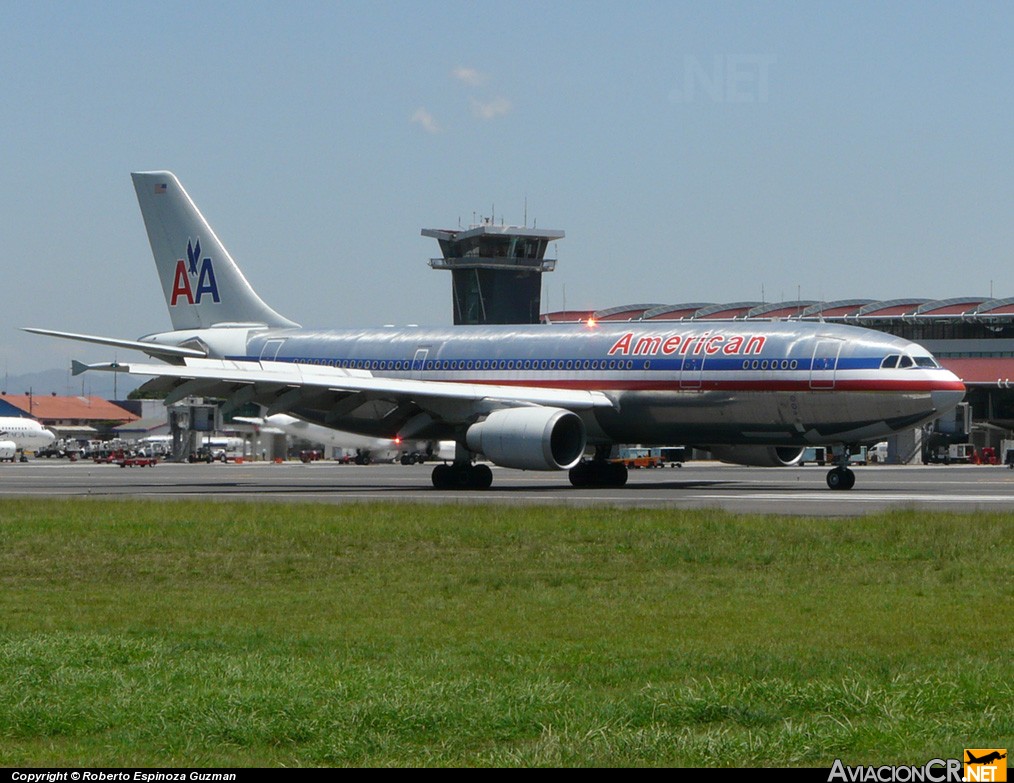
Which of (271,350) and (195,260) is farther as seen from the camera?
(195,260)

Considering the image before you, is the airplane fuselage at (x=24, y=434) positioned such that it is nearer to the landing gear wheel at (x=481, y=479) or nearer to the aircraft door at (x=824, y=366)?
the landing gear wheel at (x=481, y=479)

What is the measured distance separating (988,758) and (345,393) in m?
33.2

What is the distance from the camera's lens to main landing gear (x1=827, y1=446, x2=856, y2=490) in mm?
38469

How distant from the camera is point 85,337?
42.1 m

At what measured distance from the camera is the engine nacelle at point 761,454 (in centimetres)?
4112

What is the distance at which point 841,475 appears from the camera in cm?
3866

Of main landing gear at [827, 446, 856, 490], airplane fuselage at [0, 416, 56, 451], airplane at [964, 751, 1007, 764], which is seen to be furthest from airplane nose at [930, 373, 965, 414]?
airplane fuselage at [0, 416, 56, 451]

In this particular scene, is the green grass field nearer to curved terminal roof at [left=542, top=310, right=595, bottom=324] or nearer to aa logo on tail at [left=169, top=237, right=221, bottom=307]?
aa logo on tail at [left=169, top=237, right=221, bottom=307]

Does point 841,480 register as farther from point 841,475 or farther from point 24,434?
point 24,434

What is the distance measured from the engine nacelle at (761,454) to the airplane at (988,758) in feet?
110

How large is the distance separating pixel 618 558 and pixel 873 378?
19970mm

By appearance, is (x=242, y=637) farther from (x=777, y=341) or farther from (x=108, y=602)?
(x=777, y=341)

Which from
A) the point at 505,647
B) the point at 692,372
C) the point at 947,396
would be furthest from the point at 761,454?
the point at 505,647

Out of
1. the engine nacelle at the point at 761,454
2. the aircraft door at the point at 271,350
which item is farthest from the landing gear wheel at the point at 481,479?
the aircraft door at the point at 271,350
